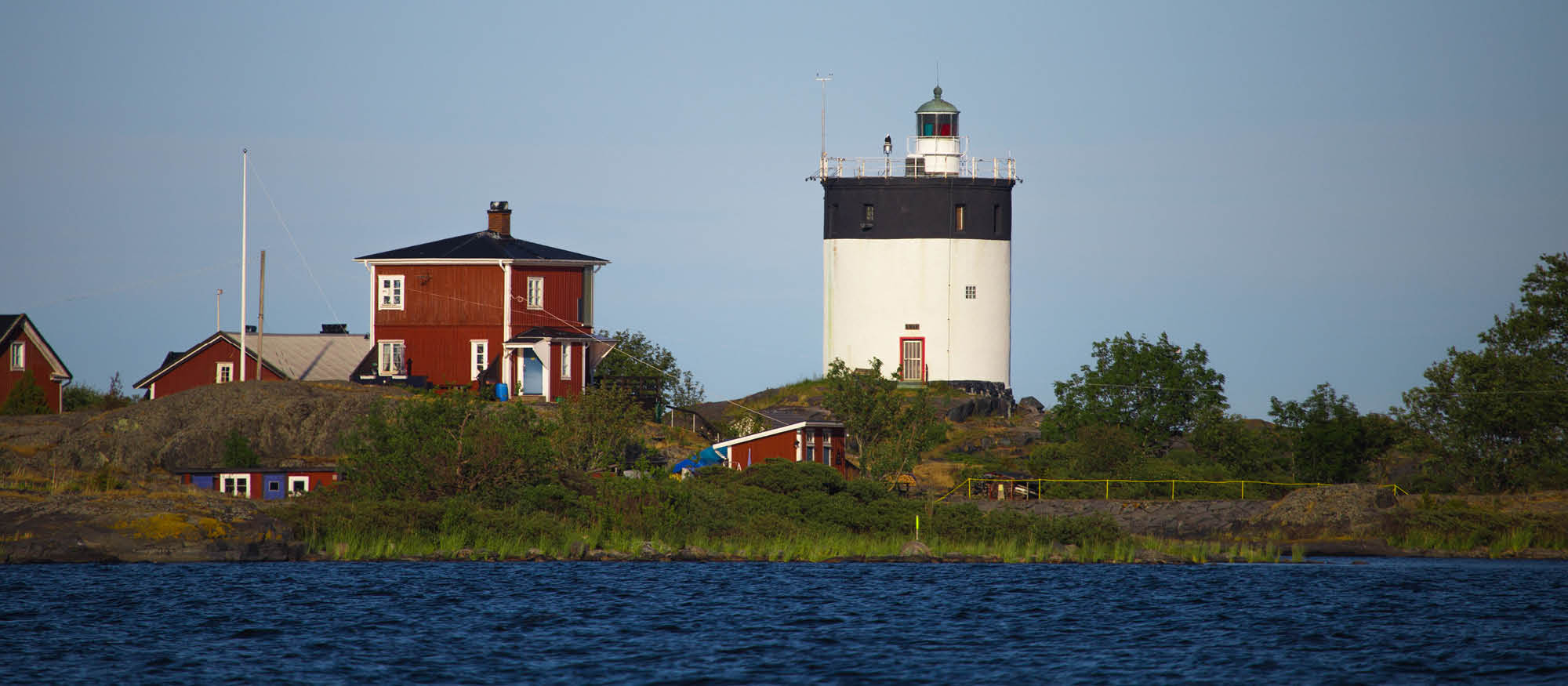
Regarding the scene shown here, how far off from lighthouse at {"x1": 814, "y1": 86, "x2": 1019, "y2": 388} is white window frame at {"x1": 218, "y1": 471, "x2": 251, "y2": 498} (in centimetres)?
2249

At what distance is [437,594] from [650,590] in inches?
163

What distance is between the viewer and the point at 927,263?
59.4 metres

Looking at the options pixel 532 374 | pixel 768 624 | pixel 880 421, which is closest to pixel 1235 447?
pixel 880 421

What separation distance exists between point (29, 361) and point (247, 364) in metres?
8.83

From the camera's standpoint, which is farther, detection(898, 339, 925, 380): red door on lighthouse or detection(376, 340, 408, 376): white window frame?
detection(898, 339, 925, 380): red door on lighthouse

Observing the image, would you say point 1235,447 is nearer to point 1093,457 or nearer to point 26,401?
point 1093,457

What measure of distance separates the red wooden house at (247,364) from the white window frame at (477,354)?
13.2 ft

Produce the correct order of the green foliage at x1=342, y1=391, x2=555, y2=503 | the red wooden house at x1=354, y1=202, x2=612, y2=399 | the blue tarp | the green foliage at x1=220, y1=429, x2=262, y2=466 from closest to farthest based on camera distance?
the green foliage at x1=342, y1=391, x2=555, y2=503, the green foliage at x1=220, y1=429, x2=262, y2=466, the blue tarp, the red wooden house at x1=354, y1=202, x2=612, y2=399

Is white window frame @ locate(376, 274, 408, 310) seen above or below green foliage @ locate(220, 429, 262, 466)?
above

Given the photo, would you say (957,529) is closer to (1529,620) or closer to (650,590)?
(650,590)

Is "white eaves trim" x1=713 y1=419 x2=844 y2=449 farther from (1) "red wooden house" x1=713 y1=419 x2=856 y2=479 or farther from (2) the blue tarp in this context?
(2) the blue tarp

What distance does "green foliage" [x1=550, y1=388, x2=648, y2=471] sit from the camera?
155ft

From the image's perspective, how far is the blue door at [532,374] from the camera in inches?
2196

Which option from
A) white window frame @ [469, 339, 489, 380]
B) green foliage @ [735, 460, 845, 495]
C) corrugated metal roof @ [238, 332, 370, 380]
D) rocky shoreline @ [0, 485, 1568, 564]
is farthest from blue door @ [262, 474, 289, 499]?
white window frame @ [469, 339, 489, 380]
